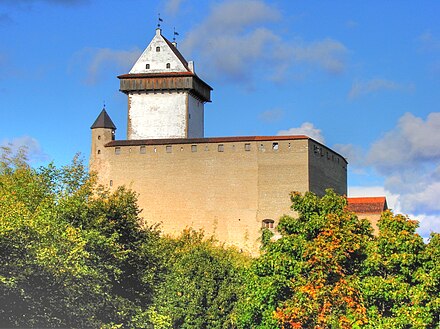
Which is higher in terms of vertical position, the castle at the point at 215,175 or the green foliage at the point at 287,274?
the castle at the point at 215,175

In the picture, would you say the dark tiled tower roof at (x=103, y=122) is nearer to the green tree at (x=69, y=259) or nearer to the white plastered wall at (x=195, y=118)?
the white plastered wall at (x=195, y=118)

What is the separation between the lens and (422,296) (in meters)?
24.9

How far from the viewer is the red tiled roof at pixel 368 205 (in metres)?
58.8

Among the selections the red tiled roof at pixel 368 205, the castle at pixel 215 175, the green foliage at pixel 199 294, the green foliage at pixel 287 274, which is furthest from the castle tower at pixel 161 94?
the green foliage at pixel 287 274

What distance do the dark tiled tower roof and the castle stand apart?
0.09 metres

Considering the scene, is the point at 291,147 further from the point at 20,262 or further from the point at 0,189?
the point at 20,262

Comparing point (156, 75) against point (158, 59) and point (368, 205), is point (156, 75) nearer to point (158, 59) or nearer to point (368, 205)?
point (158, 59)

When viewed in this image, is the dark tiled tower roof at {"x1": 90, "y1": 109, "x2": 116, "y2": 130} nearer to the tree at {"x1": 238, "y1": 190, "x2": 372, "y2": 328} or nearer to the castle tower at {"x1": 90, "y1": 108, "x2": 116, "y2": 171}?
the castle tower at {"x1": 90, "y1": 108, "x2": 116, "y2": 171}

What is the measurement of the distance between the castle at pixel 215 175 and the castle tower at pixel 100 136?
0.21 feet

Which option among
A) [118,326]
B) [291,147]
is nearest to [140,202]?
[291,147]

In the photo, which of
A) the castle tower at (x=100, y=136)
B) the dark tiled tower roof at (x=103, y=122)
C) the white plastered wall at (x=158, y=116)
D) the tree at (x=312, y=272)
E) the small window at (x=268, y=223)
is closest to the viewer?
the tree at (x=312, y=272)

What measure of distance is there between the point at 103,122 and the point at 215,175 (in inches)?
359

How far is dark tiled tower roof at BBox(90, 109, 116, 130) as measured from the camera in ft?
197

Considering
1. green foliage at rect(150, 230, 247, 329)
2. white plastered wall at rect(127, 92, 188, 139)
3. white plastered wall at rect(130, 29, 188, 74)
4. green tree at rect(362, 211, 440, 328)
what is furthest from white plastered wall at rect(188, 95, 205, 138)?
green tree at rect(362, 211, 440, 328)
